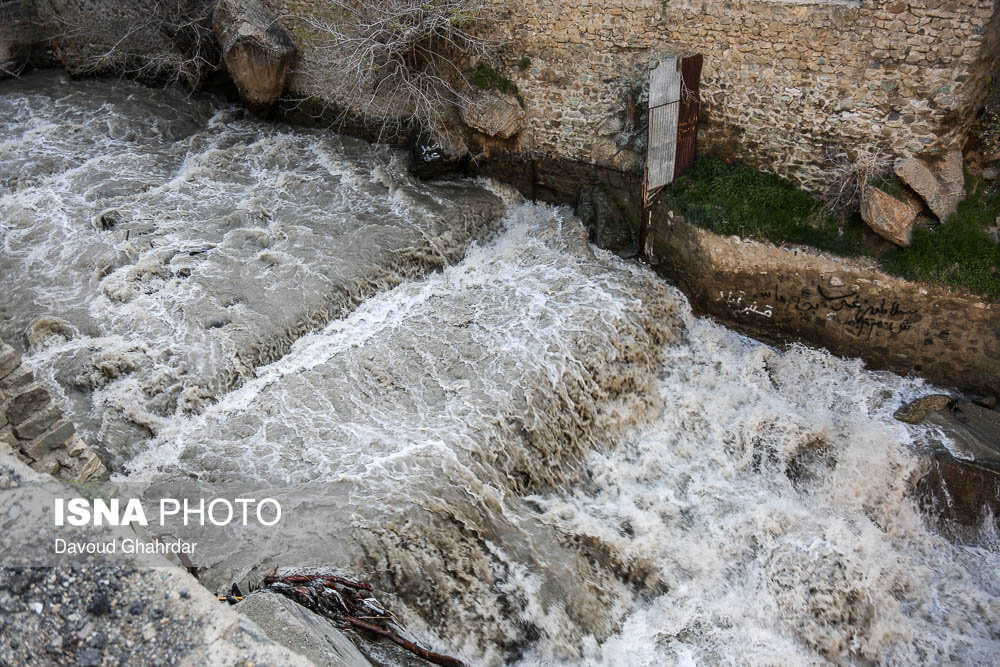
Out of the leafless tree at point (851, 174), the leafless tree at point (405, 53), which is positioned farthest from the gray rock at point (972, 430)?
the leafless tree at point (405, 53)

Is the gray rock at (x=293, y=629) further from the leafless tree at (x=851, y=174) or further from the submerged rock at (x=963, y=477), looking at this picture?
the leafless tree at (x=851, y=174)

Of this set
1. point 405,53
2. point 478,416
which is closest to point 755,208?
point 478,416

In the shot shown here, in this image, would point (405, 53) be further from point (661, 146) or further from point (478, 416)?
point (478, 416)

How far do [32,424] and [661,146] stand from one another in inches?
229

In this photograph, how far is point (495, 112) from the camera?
8.05 m

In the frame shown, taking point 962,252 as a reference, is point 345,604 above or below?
below

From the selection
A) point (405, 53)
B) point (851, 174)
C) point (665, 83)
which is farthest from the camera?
point (405, 53)

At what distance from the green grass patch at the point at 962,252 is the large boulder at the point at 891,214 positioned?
0.14 m

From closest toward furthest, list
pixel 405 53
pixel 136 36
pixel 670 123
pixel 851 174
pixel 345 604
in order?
pixel 345 604 < pixel 851 174 < pixel 670 123 < pixel 405 53 < pixel 136 36

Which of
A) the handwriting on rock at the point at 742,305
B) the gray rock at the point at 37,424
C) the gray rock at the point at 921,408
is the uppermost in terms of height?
the gray rock at the point at 37,424

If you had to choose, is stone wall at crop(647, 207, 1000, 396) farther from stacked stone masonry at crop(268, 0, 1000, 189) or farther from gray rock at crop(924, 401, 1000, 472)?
stacked stone masonry at crop(268, 0, 1000, 189)

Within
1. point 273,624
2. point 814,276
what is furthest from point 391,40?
point 273,624

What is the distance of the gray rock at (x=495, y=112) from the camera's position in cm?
804

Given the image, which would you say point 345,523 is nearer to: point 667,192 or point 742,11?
point 667,192
